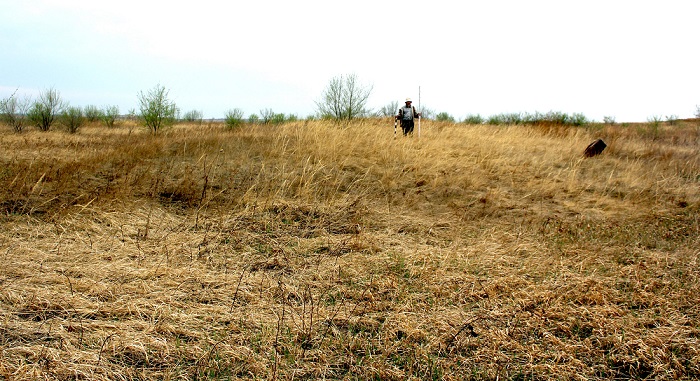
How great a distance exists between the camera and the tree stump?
482 inches

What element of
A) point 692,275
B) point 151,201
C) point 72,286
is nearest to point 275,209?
point 151,201

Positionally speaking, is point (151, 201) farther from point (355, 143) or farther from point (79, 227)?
point (355, 143)

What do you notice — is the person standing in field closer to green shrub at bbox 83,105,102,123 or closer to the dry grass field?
the dry grass field

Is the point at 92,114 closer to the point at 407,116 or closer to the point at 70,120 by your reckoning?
the point at 70,120

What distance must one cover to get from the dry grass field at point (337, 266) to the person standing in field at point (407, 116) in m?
3.34

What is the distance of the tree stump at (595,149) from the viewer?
12242mm

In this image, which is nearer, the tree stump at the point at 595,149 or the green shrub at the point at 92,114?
the tree stump at the point at 595,149

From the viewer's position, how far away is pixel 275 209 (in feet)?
23.5

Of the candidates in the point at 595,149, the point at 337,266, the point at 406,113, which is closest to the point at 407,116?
the point at 406,113

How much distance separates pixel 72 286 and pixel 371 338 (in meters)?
3.05

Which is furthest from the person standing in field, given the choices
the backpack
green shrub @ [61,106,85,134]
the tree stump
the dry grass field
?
green shrub @ [61,106,85,134]

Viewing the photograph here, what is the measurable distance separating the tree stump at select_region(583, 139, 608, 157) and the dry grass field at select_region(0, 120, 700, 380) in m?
1.98

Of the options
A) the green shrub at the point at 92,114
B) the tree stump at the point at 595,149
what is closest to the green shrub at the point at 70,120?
the green shrub at the point at 92,114

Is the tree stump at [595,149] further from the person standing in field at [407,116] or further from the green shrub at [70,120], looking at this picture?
the green shrub at [70,120]
